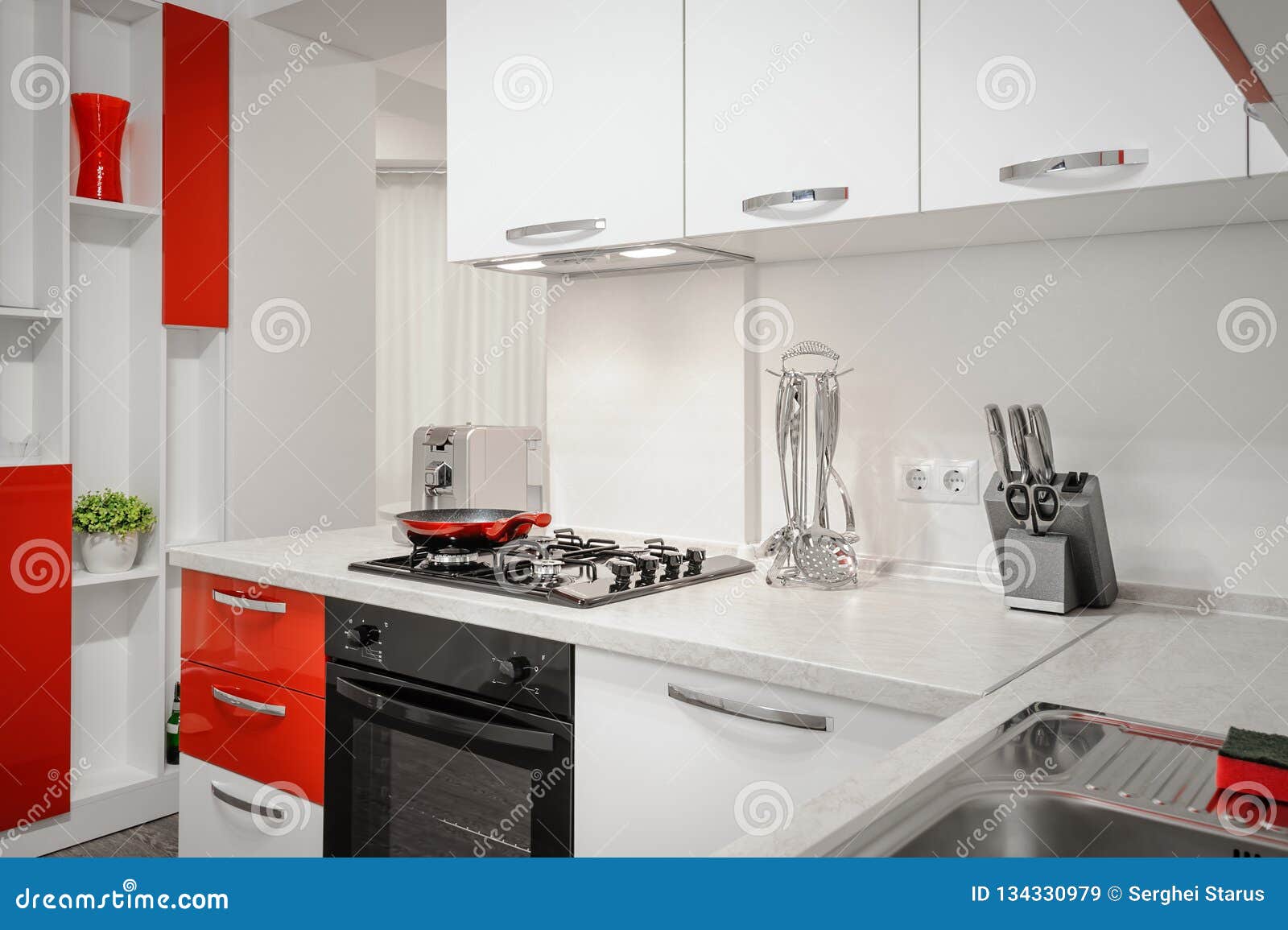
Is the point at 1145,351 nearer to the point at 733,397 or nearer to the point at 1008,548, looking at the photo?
the point at 1008,548

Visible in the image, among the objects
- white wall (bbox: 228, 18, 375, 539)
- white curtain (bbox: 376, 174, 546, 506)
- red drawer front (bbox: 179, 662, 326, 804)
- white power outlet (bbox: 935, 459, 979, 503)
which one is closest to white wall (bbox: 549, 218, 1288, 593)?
white power outlet (bbox: 935, 459, 979, 503)

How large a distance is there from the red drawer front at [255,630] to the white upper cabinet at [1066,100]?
139cm

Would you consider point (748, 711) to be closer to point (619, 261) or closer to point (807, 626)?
point (807, 626)

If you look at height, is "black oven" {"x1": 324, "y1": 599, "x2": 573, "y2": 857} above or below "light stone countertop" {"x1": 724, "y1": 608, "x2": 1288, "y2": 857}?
below

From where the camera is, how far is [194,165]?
2896 millimetres

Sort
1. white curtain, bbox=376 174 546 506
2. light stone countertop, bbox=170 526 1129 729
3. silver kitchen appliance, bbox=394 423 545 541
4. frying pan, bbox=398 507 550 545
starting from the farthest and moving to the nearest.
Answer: white curtain, bbox=376 174 546 506, silver kitchen appliance, bbox=394 423 545 541, frying pan, bbox=398 507 550 545, light stone countertop, bbox=170 526 1129 729

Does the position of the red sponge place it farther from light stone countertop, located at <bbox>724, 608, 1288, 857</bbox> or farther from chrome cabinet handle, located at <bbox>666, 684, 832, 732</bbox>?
chrome cabinet handle, located at <bbox>666, 684, 832, 732</bbox>

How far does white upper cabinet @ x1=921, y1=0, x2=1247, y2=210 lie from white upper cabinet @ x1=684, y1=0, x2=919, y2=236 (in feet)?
0.15

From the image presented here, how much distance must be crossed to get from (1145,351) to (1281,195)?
338 millimetres

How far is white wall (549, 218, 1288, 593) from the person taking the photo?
1.57 meters

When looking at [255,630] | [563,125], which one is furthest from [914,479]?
[255,630]

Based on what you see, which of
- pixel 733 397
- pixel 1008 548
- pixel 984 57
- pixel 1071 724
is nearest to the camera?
pixel 1071 724

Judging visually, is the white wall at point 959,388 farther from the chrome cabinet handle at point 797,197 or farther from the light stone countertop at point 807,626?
the chrome cabinet handle at point 797,197
